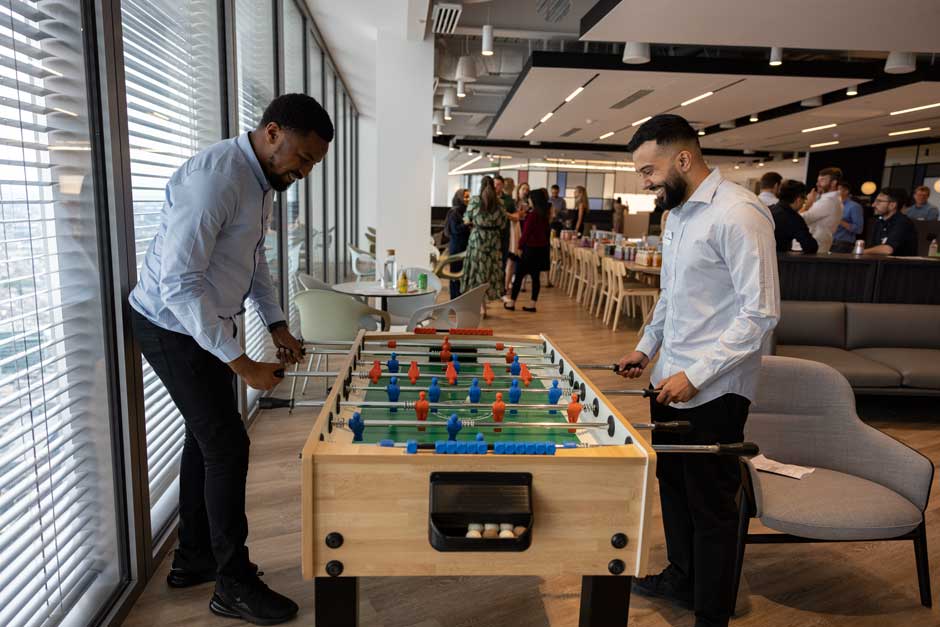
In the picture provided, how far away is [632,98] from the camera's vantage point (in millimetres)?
9734

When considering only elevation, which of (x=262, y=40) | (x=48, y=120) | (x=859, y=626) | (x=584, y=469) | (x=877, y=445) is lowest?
(x=859, y=626)

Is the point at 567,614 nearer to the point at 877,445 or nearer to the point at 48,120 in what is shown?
the point at 877,445

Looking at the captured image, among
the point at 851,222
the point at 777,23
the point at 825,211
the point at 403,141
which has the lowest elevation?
the point at 851,222

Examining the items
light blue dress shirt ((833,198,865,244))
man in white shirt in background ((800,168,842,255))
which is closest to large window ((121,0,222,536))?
man in white shirt in background ((800,168,842,255))

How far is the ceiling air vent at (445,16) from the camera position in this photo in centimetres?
587

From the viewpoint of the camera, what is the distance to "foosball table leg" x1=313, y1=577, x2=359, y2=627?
1605 millimetres

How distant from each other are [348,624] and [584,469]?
0.75 m

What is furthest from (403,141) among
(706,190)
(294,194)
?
(706,190)

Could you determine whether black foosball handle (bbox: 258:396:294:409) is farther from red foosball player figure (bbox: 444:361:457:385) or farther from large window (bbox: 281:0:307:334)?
large window (bbox: 281:0:307:334)

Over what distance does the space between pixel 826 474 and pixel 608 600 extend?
1.48m

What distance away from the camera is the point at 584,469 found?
59.7 inches

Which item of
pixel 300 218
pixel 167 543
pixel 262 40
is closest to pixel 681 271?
pixel 167 543

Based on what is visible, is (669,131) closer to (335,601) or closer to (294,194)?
(335,601)

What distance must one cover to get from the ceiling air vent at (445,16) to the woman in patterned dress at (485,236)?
174 centimetres
